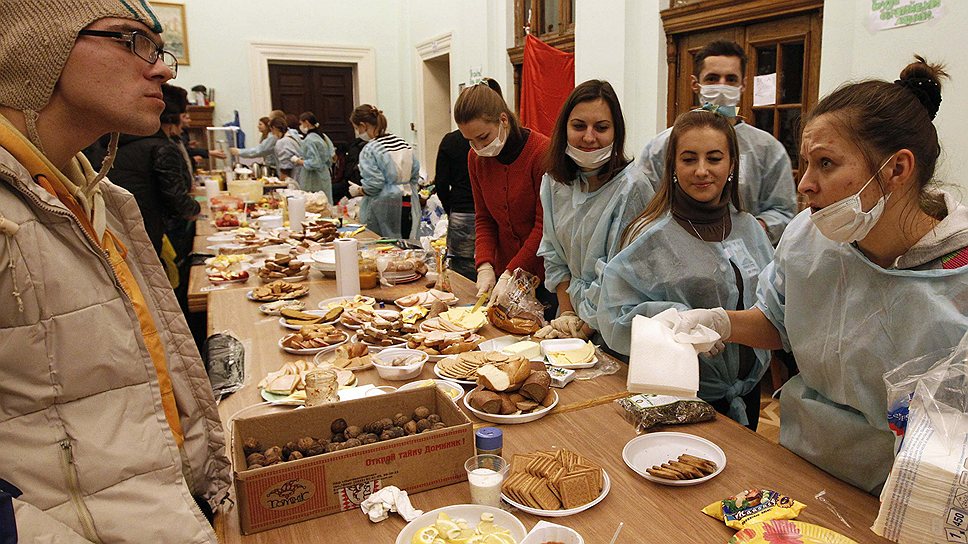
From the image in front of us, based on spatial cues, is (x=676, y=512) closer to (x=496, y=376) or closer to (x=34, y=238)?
(x=496, y=376)

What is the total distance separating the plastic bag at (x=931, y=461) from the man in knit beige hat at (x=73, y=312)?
108 centimetres

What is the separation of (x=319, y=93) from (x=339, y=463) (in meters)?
10.8

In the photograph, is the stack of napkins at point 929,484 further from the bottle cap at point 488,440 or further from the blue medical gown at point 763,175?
the blue medical gown at point 763,175

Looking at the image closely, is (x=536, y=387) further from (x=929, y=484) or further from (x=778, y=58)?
(x=778, y=58)

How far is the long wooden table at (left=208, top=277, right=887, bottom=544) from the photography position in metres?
1.24

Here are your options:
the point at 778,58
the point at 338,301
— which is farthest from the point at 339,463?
the point at 778,58

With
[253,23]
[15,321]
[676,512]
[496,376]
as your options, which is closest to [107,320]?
[15,321]

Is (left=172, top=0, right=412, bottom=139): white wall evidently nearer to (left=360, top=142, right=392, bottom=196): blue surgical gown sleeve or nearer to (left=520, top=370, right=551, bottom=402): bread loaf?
(left=360, top=142, right=392, bottom=196): blue surgical gown sleeve

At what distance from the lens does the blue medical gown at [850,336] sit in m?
1.28

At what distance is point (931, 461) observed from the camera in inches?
39.4

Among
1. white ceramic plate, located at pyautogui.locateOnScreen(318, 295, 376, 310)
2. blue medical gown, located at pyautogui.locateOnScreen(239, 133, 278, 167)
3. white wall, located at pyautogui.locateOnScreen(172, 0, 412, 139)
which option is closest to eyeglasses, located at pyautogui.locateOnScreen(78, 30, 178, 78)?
white ceramic plate, located at pyautogui.locateOnScreen(318, 295, 376, 310)

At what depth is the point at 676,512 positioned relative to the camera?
1.30 meters

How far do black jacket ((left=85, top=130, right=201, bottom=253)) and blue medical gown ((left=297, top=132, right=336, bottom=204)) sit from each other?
4.10 meters

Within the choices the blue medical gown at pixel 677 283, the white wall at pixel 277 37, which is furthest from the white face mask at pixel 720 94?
the white wall at pixel 277 37
